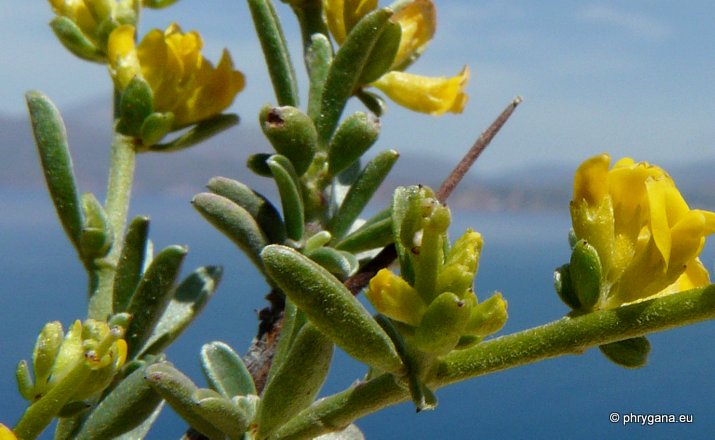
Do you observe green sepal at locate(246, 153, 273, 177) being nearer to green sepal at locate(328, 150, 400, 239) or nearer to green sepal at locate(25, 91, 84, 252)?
green sepal at locate(328, 150, 400, 239)

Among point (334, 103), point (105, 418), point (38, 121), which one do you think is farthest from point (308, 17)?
point (105, 418)

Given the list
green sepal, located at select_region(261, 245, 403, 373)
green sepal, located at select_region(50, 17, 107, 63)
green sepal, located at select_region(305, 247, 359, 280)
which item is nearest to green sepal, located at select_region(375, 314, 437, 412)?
green sepal, located at select_region(261, 245, 403, 373)

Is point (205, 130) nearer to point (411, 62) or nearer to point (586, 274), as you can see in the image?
point (411, 62)

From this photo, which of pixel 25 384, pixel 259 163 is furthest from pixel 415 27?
pixel 25 384

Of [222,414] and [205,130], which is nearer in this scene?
[222,414]

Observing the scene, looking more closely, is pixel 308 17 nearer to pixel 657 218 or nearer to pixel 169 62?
pixel 169 62

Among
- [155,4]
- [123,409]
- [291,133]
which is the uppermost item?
[155,4]
